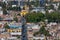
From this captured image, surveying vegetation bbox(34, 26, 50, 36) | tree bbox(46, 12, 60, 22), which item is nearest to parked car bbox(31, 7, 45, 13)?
tree bbox(46, 12, 60, 22)

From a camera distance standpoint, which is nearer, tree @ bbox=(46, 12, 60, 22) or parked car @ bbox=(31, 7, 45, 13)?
tree @ bbox=(46, 12, 60, 22)

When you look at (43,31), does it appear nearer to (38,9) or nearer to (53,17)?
(53,17)

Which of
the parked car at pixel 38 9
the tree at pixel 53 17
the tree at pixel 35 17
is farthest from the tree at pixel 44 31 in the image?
the parked car at pixel 38 9

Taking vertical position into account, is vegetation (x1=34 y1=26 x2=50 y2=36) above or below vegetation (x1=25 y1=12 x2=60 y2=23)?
above

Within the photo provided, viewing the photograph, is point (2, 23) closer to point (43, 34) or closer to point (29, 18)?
point (29, 18)

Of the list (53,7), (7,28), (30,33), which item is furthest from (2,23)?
(53,7)

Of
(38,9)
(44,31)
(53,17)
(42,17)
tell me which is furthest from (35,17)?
(44,31)

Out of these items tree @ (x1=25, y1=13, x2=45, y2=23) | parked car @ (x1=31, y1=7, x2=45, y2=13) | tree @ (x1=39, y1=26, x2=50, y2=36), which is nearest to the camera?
tree @ (x1=39, y1=26, x2=50, y2=36)

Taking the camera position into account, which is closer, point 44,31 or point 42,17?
point 44,31


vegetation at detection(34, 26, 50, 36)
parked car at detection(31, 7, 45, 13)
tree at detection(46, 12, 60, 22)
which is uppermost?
vegetation at detection(34, 26, 50, 36)

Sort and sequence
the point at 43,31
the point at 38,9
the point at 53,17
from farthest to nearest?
the point at 38,9 < the point at 53,17 < the point at 43,31

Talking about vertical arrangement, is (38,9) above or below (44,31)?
below

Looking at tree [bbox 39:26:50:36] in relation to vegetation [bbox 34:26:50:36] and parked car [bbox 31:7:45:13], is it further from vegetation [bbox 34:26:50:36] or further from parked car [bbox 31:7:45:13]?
parked car [bbox 31:7:45:13]
